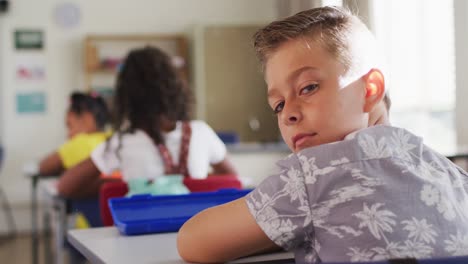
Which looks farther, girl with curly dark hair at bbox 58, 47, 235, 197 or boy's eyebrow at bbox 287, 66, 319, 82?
girl with curly dark hair at bbox 58, 47, 235, 197

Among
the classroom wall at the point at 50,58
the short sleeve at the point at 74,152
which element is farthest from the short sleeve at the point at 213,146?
the classroom wall at the point at 50,58

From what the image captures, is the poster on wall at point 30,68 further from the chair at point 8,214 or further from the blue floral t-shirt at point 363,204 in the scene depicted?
the blue floral t-shirt at point 363,204

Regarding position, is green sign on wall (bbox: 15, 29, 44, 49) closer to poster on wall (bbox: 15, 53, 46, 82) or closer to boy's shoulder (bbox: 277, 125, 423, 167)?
poster on wall (bbox: 15, 53, 46, 82)

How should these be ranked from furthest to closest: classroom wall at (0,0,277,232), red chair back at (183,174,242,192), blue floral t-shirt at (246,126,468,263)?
classroom wall at (0,0,277,232) < red chair back at (183,174,242,192) < blue floral t-shirt at (246,126,468,263)

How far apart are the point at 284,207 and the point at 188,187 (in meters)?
1.25

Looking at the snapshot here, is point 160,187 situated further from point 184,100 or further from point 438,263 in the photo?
point 438,263

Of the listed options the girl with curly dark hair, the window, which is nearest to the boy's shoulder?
the girl with curly dark hair

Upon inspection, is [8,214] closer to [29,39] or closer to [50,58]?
[50,58]

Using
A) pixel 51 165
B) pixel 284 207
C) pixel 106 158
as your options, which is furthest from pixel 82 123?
pixel 284 207

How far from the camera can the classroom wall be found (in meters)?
7.72

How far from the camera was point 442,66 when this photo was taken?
5.34m

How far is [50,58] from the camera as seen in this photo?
7.87m

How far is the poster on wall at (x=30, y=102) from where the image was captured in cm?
779

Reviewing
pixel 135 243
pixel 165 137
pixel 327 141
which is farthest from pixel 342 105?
pixel 165 137
